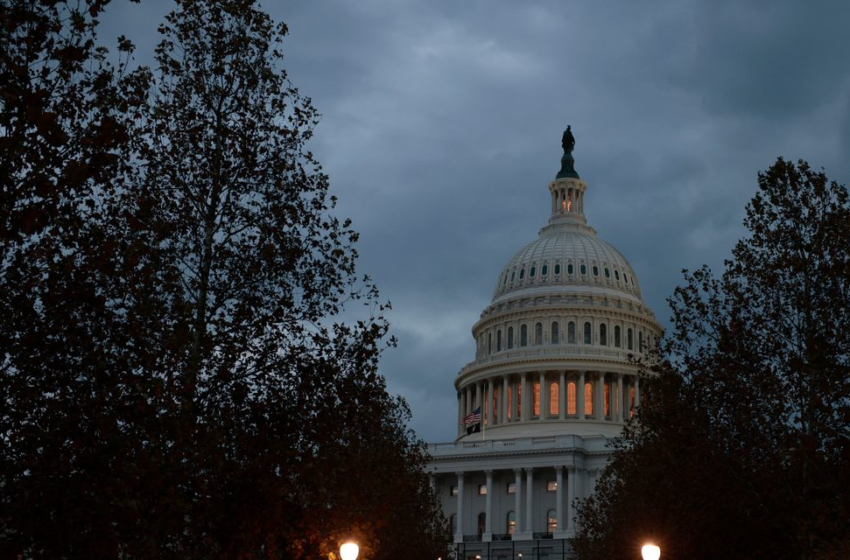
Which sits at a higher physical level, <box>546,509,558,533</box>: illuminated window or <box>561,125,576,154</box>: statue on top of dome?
<box>561,125,576,154</box>: statue on top of dome

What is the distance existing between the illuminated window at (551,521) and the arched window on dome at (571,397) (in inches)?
692

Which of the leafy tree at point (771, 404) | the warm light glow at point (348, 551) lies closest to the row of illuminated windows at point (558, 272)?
the leafy tree at point (771, 404)

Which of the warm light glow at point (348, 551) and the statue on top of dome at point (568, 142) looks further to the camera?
the statue on top of dome at point (568, 142)

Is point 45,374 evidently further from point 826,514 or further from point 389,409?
point 389,409

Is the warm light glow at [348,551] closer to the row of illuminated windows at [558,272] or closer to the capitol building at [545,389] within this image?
the capitol building at [545,389]

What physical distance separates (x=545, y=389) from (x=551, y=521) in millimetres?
21369

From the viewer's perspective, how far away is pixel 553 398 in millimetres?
152500

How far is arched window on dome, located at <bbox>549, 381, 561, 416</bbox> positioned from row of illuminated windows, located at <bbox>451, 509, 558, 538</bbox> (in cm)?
1742

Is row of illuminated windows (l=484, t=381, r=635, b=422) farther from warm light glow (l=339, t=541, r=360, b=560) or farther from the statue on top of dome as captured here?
warm light glow (l=339, t=541, r=360, b=560)

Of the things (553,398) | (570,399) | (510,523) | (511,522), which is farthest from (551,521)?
(553,398)

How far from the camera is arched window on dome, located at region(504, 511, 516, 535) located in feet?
449

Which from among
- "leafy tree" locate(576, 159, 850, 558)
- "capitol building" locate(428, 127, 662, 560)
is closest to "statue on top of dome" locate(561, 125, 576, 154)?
"capitol building" locate(428, 127, 662, 560)

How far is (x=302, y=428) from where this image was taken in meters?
26.8

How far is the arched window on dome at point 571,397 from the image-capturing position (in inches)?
5915
